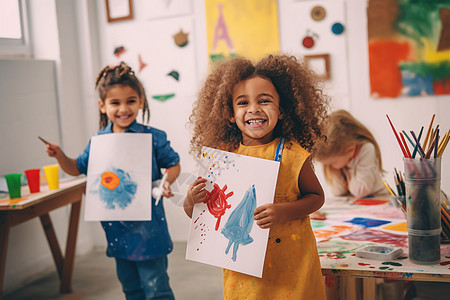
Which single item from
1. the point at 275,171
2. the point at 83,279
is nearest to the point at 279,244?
the point at 275,171

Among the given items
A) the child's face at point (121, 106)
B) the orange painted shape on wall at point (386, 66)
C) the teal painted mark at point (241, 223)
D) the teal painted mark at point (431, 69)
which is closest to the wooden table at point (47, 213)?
the child's face at point (121, 106)

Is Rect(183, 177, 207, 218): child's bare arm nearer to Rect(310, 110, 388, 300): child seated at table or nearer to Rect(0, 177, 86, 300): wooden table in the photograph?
Rect(310, 110, 388, 300): child seated at table

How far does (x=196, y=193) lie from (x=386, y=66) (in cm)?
221

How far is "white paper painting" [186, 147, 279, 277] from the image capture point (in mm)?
1120

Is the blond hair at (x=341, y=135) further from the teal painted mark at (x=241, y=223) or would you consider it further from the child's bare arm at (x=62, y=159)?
the child's bare arm at (x=62, y=159)

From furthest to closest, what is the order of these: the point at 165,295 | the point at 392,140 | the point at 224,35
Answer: the point at 224,35 → the point at 392,140 → the point at 165,295

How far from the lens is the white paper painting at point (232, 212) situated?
112 cm

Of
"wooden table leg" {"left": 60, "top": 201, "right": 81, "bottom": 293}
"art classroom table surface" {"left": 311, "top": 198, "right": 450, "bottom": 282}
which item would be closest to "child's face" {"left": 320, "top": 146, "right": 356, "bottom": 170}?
"art classroom table surface" {"left": 311, "top": 198, "right": 450, "bottom": 282}

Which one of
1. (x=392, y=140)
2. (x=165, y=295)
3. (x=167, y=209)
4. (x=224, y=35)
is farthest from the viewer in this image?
(x=167, y=209)

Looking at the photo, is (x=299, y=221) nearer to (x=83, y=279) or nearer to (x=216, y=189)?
(x=216, y=189)

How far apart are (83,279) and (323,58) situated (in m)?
2.12

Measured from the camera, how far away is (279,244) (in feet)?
3.77

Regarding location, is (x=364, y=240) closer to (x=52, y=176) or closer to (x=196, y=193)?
(x=196, y=193)

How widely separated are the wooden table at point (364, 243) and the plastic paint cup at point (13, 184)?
139 cm
